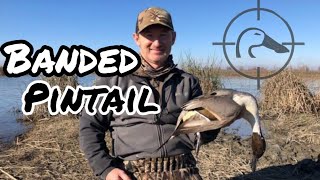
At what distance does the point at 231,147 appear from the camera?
7012mm

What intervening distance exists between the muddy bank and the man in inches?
108

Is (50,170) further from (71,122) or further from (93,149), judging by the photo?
(71,122)

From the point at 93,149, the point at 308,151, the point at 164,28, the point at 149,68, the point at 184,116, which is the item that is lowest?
the point at 308,151

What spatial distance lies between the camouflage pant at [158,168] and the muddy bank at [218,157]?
8.86ft

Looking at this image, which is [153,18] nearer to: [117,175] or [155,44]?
[155,44]

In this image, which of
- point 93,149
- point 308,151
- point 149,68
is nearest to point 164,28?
point 149,68

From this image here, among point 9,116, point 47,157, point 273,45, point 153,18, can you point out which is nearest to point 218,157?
point 273,45

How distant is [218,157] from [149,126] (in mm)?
3740

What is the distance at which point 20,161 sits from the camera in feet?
20.4

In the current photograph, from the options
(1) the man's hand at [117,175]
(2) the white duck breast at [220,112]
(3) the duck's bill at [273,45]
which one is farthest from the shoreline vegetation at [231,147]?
(2) the white duck breast at [220,112]

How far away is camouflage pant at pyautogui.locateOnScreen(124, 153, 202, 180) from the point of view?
290cm

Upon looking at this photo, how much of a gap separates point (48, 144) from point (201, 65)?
5.76 metres

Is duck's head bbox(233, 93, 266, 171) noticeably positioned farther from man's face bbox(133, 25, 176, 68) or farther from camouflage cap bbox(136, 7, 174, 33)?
camouflage cap bbox(136, 7, 174, 33)

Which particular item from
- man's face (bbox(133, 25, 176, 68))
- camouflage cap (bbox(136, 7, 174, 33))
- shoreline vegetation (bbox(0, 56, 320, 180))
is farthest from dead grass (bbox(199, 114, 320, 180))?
camouflage cap (bbox(136, 7, 174, 33))
